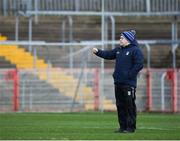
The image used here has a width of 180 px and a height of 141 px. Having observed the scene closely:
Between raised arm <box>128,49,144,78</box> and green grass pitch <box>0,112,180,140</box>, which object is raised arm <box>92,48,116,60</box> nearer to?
raised arm <box>128,49,144,78</box>

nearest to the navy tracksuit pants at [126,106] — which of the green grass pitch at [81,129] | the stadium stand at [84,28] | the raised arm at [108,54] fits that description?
the green grass pitch at [81,129]

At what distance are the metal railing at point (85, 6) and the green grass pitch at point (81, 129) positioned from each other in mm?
11902

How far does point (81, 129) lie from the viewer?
18859 mm

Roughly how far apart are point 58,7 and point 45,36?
62.0 inches

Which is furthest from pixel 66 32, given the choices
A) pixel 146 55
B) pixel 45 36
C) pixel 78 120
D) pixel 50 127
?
pixel 50 127

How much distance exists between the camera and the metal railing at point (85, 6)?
114 feet

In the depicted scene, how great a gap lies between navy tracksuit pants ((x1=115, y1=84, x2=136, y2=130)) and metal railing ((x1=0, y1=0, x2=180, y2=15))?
16.6 meters

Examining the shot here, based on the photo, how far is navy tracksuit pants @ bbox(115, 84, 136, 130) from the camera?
1798cm

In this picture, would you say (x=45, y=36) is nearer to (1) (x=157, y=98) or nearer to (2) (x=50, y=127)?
(1) (x=157, y=98)

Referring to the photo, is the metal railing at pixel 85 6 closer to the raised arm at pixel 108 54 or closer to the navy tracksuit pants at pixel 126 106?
the raised arm at pixel 108 54

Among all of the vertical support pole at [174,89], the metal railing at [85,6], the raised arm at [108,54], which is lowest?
the vertical support pole at [174,89]

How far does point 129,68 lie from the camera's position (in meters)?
18.0

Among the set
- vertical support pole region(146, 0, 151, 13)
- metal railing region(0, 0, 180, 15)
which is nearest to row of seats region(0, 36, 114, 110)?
metal railing region(0, 0, 180, 15)

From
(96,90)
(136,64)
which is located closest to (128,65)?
(136,64)
